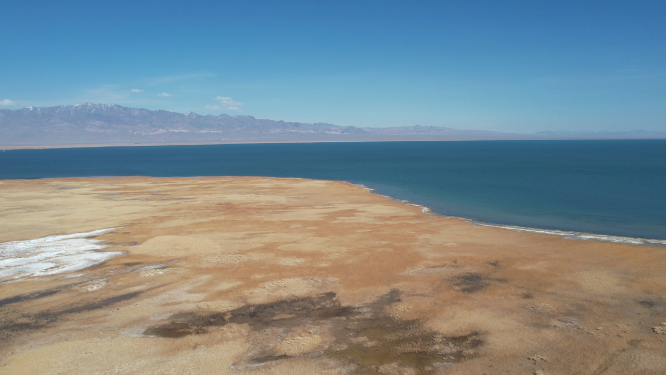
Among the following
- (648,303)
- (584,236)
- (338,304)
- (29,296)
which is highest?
(648,303)

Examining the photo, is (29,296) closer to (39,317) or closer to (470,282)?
(39,317)

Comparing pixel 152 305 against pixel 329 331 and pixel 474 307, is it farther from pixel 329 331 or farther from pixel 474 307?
pixel 474 307

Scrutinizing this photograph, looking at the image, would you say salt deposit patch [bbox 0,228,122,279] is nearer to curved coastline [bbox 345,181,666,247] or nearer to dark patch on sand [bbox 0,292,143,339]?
dark patch on sand [bbox 0,292,143,339]

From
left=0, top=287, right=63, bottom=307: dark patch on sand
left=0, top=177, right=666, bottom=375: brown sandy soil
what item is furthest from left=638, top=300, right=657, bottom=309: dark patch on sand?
left=0, top=287, right=63, bottom=307: dark patch on sand

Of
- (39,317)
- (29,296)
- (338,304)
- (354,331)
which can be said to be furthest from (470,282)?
(29,296)

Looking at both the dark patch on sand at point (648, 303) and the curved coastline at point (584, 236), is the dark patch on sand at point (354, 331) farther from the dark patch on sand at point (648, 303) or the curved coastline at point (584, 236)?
the curved coastline at point (584, 236)

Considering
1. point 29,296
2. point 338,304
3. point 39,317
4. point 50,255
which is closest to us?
point 39,317

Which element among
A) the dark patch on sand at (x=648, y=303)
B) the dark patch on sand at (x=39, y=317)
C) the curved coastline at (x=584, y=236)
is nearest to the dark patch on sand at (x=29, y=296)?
the dark patch on sand at (x=39, y=317)
